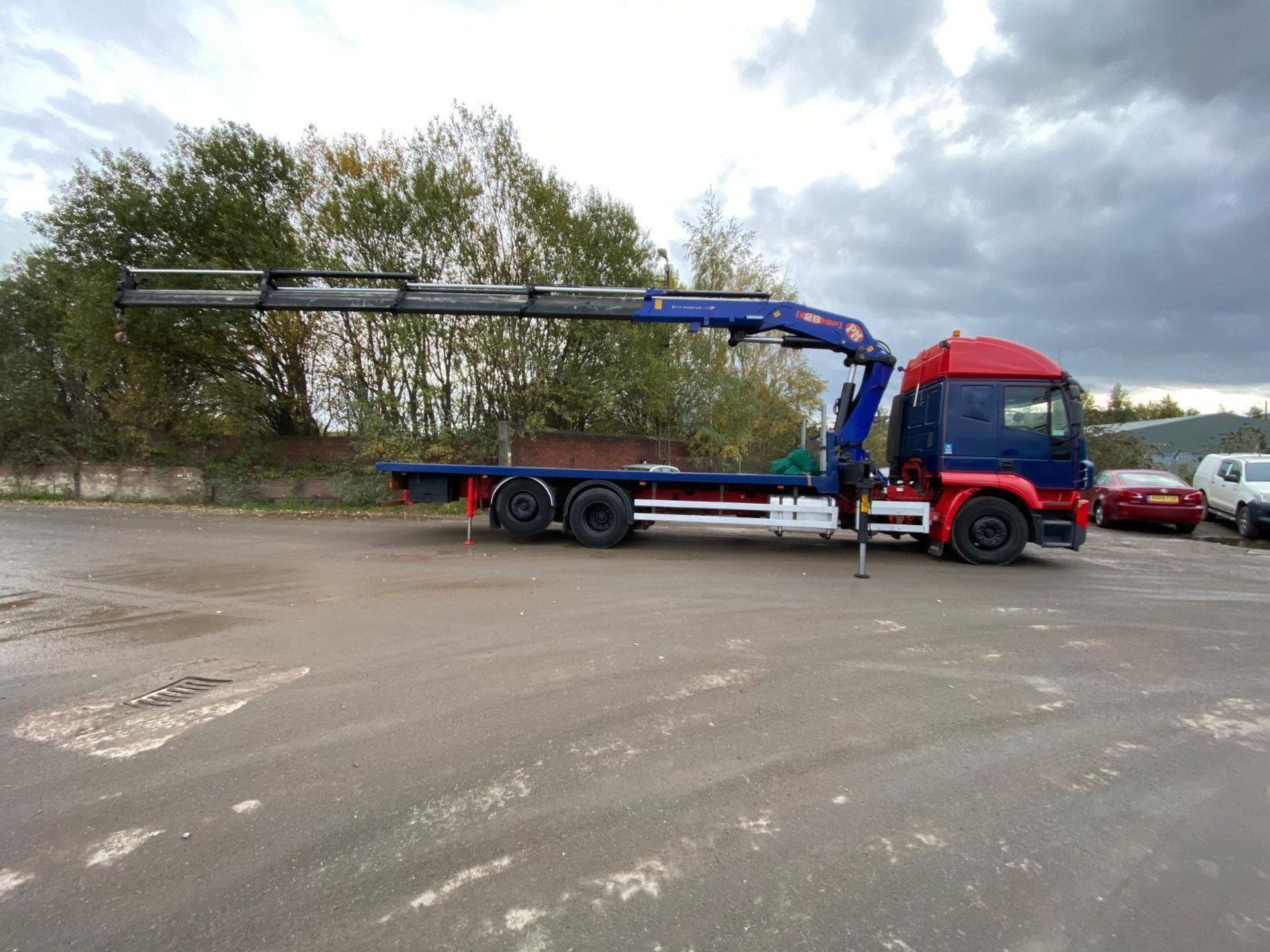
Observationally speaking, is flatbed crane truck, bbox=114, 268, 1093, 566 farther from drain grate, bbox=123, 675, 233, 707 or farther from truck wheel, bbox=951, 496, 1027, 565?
drain grate, bbox=123, 675, 233, 707

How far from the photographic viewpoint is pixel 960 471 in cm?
894

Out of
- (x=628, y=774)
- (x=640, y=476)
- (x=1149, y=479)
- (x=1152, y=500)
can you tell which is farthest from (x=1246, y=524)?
(x=628, y=774)

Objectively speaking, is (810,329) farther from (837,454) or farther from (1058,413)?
(1058,413)

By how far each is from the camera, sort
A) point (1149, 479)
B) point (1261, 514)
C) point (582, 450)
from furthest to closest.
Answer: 1. point (582, 450)
2. point (1149, 479)
3. point (1261, 514)

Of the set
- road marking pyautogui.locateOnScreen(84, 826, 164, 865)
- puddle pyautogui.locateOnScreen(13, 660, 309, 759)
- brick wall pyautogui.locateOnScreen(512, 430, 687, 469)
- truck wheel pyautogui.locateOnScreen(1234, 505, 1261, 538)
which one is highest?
brick wall pyautogui.locateOnScreen(512, 430, 687, 469)

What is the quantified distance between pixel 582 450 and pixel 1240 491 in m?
15.1

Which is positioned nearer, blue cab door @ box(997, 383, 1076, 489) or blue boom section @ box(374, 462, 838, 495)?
blue cab door @ box(997, 383, 1076, 489)

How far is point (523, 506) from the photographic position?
399 inches

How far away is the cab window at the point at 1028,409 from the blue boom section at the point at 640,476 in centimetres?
255

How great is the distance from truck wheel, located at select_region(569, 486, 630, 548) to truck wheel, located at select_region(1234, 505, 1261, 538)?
12911 millimetres

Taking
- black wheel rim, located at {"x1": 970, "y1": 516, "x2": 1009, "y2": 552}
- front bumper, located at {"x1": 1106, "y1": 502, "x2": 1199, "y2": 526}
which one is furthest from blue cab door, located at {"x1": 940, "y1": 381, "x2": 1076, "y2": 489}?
front bumper, located at {"x1": 1106, "y1": 502, "x2": 1199, "y2": 526}

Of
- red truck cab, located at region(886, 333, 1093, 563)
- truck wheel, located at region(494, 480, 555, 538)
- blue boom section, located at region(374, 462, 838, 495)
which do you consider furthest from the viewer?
truck wheel, located at region(494, 480, 555, 538)

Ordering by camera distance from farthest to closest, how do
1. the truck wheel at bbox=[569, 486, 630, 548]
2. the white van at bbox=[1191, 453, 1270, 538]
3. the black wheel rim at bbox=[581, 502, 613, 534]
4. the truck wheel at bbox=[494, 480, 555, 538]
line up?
the white van at bbox=[1191, 453, 1270, 538]
the truck wheel at bbox=[494, 480, 555, 538]
the black wheel rim at bbox=[581, 502, 613, 534]
the truck wheel at bbox=[569, 486, 630, 548]

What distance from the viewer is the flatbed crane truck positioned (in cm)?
874
